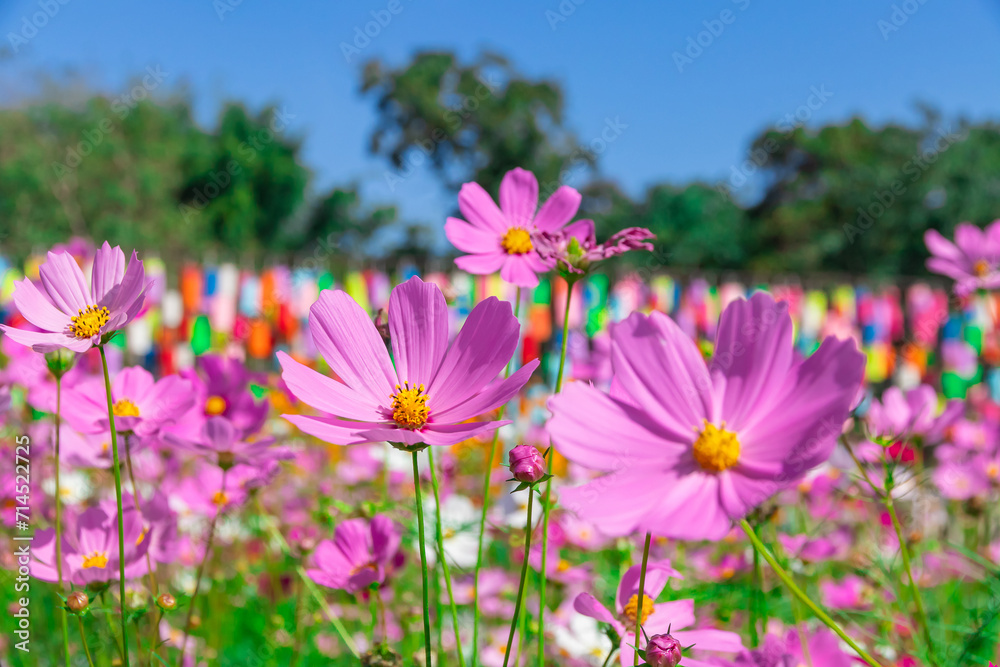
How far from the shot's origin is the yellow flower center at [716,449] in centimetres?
29

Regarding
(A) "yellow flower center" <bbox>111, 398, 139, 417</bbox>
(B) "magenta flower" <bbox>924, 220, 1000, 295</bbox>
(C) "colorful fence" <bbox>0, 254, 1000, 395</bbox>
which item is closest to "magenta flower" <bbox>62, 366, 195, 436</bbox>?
(A) "yellow flower center" <bbox>111, 398, 139, 417</bbox>

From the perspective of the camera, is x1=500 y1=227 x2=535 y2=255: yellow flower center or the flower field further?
x1=500 y1=227 x2=535 y2=255: yellow flower center

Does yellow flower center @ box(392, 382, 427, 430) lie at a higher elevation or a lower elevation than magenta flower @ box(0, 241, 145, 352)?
lower

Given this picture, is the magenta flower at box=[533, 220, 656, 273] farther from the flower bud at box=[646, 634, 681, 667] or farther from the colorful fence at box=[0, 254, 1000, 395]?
the colorful fence at box=[0, 254, 1000, 395]

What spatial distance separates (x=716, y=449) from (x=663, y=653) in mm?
86

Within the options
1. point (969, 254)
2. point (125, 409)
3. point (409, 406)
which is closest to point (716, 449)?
point (409, 406)

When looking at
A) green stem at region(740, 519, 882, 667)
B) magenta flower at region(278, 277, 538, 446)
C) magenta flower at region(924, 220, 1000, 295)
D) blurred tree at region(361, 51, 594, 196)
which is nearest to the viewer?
green stem at region(740, 519, 882, 667)

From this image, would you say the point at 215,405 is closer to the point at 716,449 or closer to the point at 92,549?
the point at 92,549

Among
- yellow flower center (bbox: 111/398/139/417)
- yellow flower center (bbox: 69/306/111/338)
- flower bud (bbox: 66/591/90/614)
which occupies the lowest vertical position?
flower bud (bbox: 66/591/90/614)

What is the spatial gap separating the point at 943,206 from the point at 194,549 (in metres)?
13.6

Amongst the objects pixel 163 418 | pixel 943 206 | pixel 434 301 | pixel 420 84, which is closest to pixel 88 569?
pixel 163 418

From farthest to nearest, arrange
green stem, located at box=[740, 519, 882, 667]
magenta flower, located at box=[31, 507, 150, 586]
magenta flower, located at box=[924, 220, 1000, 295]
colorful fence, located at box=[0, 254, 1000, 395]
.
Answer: colorful fence, located at box=[0, 254, 1000, 395]
magenta flower, located at box=[924, 220, 1000, 295]
magenta flower, located at box=[31, 507, 150, 586]
green stem, located at box=[740, 519, 882, 667]

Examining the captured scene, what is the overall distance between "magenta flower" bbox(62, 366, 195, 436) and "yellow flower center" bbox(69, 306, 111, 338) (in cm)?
9

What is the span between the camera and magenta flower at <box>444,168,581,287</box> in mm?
524
